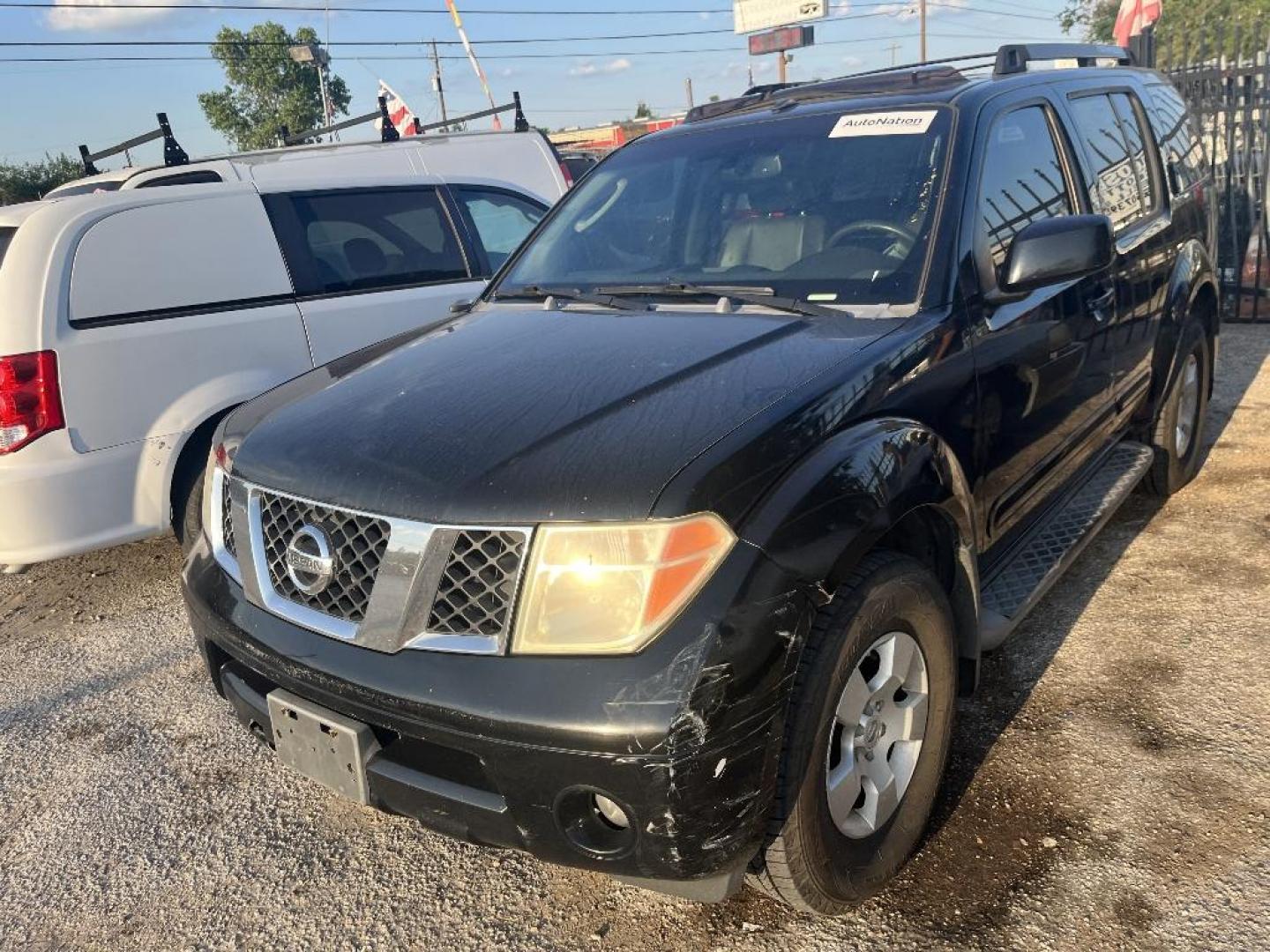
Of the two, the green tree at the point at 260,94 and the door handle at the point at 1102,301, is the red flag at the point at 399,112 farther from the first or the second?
the green tree at the point at 260,94

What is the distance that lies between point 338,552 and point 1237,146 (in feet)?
29.7

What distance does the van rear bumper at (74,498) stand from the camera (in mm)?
3820

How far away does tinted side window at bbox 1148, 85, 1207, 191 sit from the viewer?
14.5 feet

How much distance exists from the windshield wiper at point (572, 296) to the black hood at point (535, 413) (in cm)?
10

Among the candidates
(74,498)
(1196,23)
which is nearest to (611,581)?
(74,498)

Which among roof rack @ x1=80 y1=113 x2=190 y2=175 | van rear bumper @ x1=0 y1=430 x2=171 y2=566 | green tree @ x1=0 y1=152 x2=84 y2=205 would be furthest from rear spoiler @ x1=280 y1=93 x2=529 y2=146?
green tree @ x1=0 y1=152 x2=84 y2=205

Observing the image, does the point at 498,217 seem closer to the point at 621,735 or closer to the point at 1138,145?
the point at 1138,145

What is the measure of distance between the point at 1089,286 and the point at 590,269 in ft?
5.58

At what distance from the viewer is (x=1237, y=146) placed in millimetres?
8383

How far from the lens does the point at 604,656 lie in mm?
1790

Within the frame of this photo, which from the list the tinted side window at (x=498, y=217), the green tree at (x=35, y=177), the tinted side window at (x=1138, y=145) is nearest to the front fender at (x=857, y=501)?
the tinted side window at (x=1138, y=145)

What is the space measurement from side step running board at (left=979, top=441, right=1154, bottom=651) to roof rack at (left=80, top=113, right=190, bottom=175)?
6.00 metres

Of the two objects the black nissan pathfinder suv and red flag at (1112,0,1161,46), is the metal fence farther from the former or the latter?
the black nissan pathfinder suv

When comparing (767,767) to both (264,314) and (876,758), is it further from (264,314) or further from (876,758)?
(264,314)
